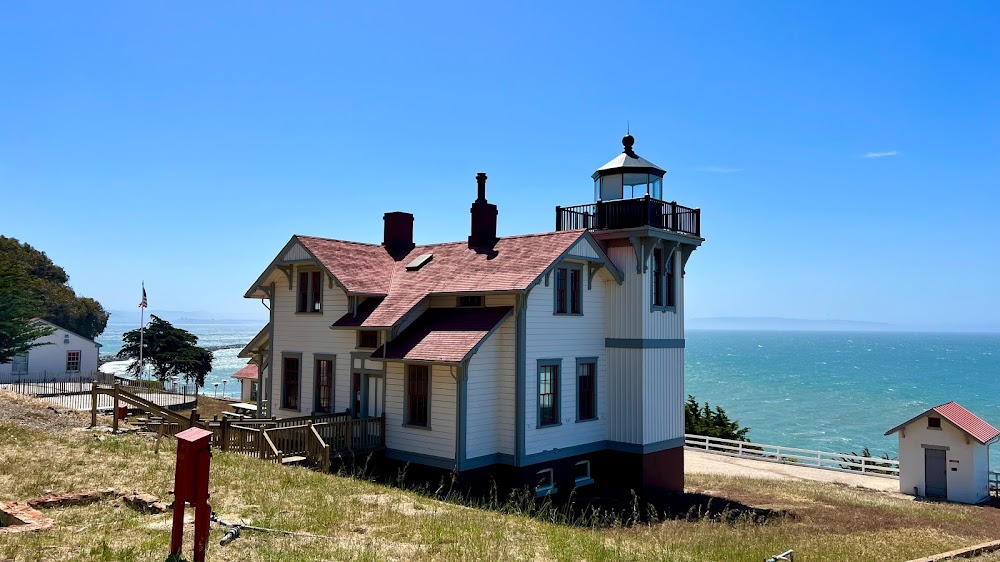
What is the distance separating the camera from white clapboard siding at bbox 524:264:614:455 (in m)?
19.3

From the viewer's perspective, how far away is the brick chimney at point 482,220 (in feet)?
75.4

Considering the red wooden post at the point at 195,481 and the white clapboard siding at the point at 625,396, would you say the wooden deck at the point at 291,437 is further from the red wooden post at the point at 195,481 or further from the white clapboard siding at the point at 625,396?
the red wooden post at the point at 195,481

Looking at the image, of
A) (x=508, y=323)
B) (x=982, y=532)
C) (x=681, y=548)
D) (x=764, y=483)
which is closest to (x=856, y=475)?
(x=764, y=483)

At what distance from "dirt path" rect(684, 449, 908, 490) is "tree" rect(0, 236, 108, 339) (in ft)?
210

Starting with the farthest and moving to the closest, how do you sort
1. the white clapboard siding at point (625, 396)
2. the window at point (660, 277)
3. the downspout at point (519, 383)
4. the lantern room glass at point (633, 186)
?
the lantern room glass at point (633, 186) → the window at point (660, 277) → the white clapboard siding at point (625, 396) → the downspout at point (519, 383)

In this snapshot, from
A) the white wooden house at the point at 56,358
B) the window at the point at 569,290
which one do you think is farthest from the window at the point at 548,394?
the white wooden house at the point at 56,358

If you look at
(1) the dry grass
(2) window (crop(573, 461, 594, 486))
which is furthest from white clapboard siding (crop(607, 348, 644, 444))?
(1) the dry grass

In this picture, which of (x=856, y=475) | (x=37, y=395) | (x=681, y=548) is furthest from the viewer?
(x=37, y=395)

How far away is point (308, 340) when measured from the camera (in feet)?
75.0

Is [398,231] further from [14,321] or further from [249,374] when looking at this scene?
[14,321]

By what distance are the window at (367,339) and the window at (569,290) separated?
5.08 meters

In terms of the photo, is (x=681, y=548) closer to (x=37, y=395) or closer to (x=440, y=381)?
(x=440, y=381)

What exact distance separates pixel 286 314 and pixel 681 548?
15.3 meters

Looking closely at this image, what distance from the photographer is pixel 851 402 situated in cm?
9225
